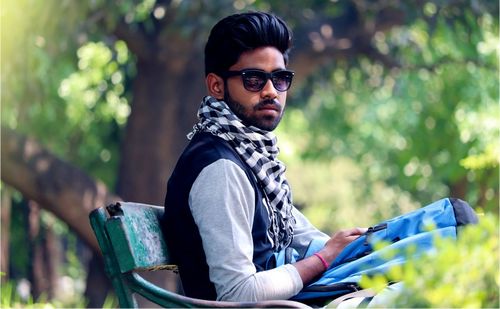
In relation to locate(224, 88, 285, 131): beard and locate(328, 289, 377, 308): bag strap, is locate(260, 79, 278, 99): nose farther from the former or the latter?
Answer: locate(328, 289, 377, 308): bag strap

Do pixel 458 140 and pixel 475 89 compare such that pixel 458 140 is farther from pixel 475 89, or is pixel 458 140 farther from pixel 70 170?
pixel 70 170

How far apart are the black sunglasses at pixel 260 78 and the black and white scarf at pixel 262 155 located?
0.37ft

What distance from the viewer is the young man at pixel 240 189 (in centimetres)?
374

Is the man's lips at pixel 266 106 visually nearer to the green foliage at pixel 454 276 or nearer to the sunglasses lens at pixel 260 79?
the sunglasses lens at pixel 260 79

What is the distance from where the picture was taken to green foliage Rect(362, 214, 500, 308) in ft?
8.30

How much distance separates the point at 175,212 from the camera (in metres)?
3.92

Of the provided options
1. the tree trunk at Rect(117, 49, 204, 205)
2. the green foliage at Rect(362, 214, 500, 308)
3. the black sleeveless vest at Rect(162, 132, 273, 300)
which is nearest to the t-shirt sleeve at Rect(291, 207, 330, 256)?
the black sleeveless vest at Rect(162, 132, 273, 300)

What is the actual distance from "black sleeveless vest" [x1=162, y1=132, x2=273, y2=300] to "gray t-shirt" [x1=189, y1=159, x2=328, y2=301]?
41mm

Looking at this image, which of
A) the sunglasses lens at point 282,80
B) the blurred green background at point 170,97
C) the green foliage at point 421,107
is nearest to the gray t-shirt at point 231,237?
the sunglasses lens at point 282,80

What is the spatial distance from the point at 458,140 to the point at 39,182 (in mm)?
Answer: 5859

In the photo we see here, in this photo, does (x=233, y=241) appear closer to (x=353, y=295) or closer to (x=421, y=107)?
(x=353, y=295)

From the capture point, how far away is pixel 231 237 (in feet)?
12.2

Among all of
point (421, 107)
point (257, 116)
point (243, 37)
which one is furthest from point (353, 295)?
point (421, 107)

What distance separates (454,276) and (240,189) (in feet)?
4.41
